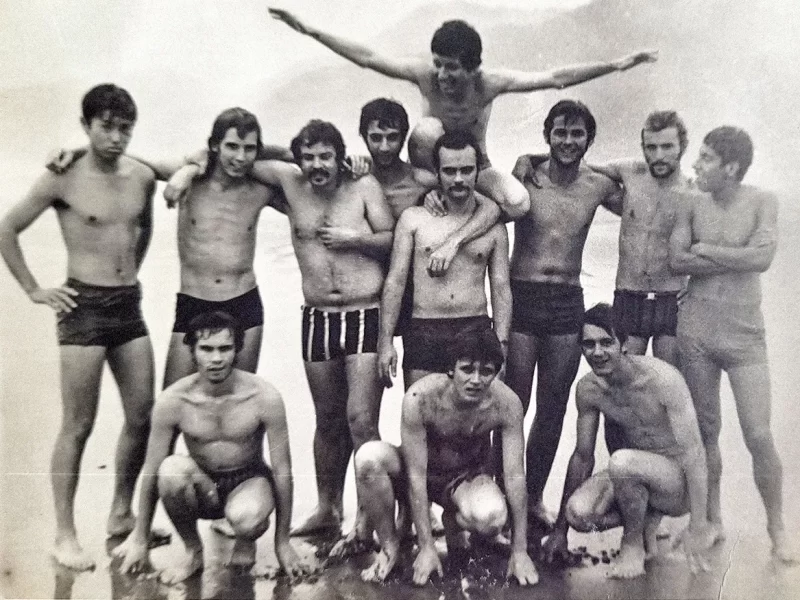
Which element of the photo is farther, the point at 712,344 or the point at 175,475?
the point at 712,344

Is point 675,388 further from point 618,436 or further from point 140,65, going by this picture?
point 140,65

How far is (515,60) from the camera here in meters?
2.68

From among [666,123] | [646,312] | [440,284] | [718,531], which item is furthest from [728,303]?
[440,284]

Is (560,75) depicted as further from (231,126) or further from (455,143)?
(231,126)

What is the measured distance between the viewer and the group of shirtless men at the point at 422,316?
262cm

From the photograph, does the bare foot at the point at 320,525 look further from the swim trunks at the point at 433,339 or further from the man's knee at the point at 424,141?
the man's knee at the point at 424,141

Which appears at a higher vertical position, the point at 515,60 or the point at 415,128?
the point at 515,60

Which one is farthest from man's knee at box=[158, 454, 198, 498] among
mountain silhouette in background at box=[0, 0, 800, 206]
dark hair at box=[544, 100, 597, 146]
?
dark hair at box=[544, 100, 597, 146]

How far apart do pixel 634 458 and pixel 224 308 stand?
1.60 metres

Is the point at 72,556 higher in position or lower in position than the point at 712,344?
lower

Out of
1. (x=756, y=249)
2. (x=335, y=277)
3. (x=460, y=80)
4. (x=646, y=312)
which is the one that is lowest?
(x=646, y=312)

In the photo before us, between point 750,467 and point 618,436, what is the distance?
1.72ft

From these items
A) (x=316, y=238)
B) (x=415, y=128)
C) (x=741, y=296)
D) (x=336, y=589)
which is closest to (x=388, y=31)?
(x=415, y=128)

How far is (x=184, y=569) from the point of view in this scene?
8.67 feet
